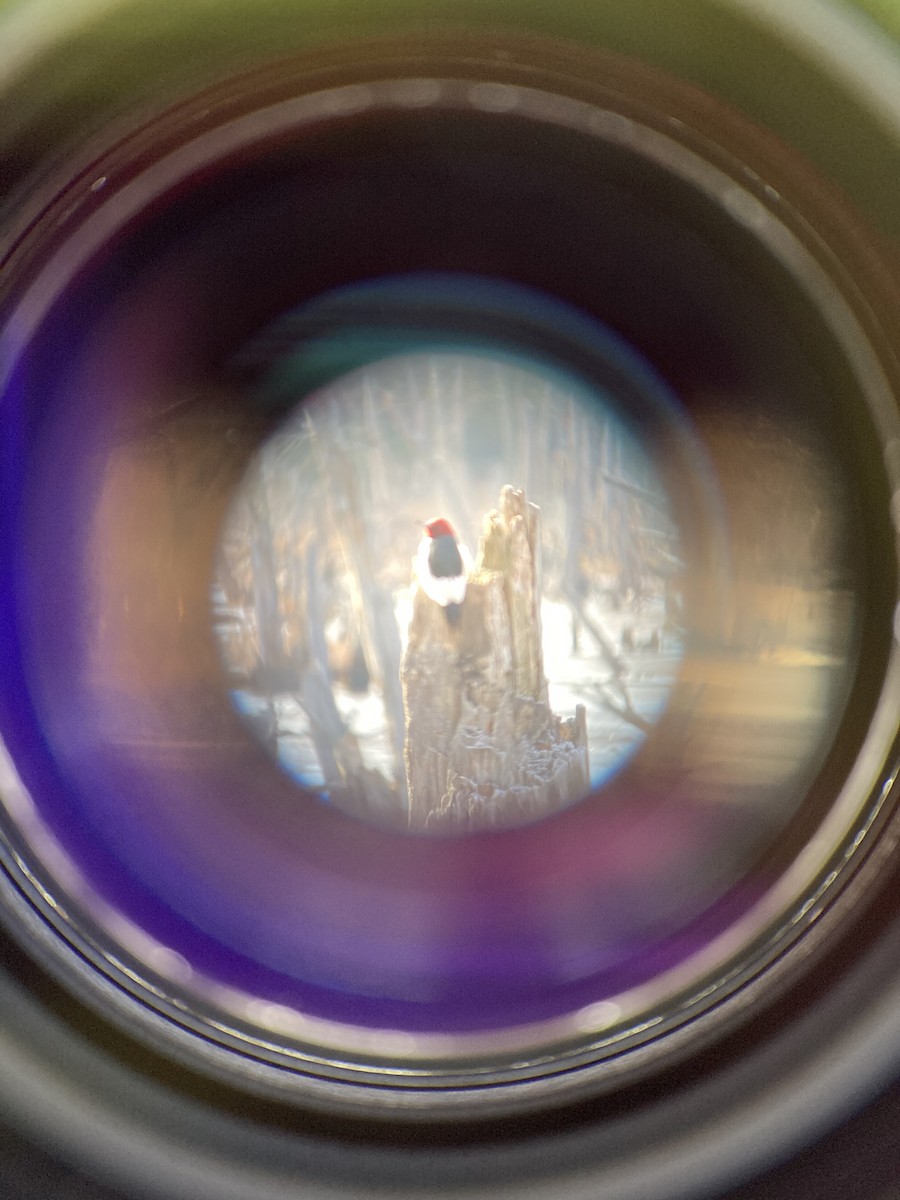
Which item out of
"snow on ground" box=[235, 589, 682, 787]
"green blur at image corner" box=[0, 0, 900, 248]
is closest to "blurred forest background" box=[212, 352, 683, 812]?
"snow on ground" box=[235, 589, 682, 787]

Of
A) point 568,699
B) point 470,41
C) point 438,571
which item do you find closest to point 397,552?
point 438,571

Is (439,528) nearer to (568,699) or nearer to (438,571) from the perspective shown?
(438,571)

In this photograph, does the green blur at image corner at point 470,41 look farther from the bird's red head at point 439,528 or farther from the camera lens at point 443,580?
the bird's red head at point 439,528

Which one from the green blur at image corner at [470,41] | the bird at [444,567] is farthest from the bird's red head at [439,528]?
the green blur at image corner at [470,41]

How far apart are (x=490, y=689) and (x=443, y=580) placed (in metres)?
0.09

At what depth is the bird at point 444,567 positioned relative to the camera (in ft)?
2.30

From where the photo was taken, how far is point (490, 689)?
71 centimetres

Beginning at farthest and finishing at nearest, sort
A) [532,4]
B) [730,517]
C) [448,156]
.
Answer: [730,517] → [448,156] → [532,4]

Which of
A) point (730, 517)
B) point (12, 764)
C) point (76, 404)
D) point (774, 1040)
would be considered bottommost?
point (774, 1040)

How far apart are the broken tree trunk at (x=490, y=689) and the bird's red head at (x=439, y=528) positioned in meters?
0.03

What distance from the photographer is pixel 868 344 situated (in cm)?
45

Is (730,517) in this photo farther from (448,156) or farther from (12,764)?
(12,764)

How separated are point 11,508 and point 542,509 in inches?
14.7

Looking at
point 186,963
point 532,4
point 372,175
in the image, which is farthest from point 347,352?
point 186,963
